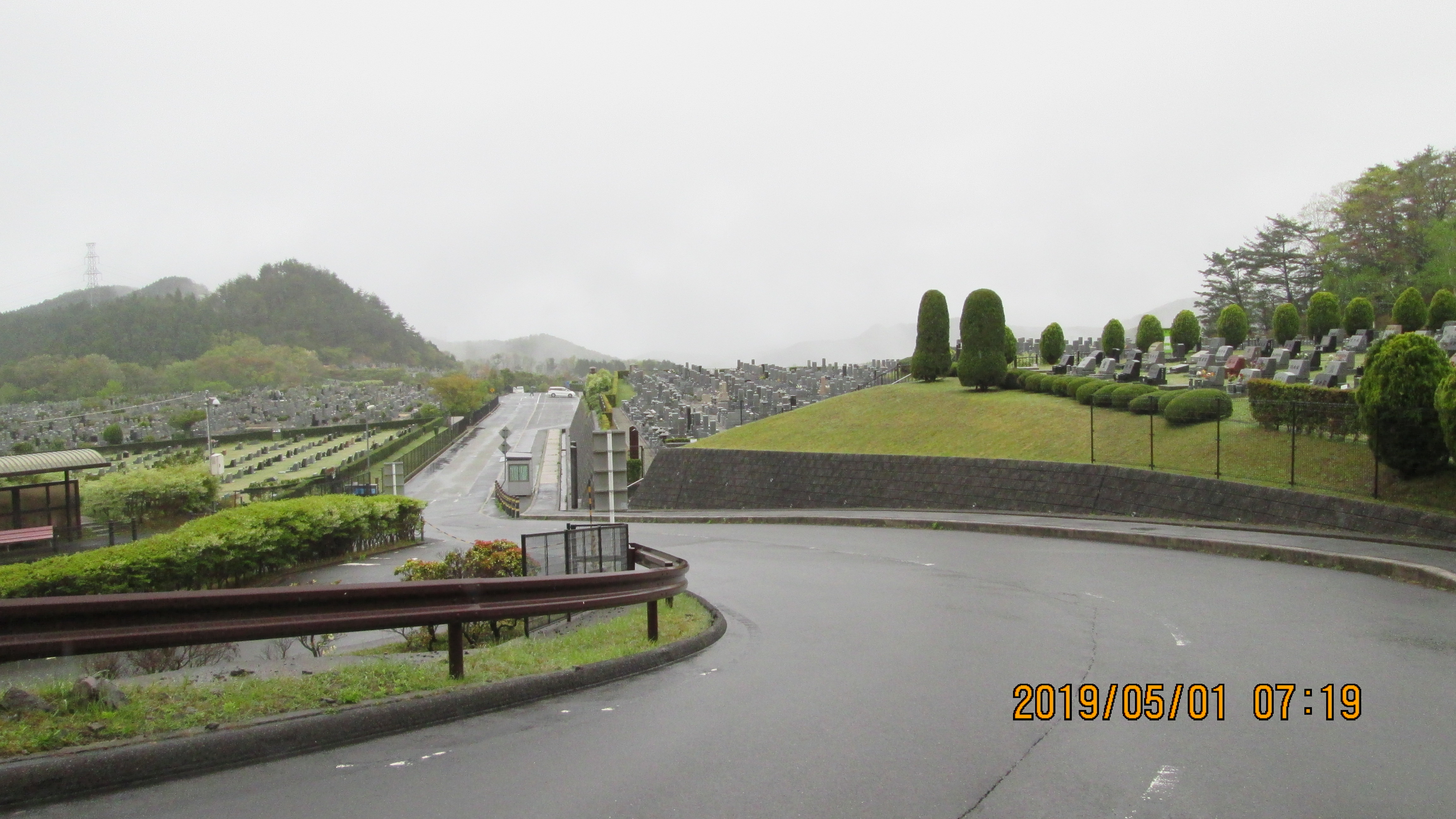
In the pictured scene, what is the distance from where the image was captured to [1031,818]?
4.16 m

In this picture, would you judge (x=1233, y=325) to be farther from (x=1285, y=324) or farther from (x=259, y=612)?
(x=259, y=612)

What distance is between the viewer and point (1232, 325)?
1459 inches

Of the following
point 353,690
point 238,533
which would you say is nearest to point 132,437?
point 238,533

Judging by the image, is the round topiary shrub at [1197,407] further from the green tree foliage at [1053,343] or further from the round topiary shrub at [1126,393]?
the green tree foliage at [1053,343]

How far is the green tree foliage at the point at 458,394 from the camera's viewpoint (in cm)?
10594

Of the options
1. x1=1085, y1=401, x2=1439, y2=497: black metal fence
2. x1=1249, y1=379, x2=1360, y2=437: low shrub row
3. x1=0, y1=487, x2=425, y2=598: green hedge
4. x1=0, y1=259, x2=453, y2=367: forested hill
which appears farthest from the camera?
x1=0, y1=259, x2=453, y2=367: forested hill

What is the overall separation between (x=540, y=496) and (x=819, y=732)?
43622 mm

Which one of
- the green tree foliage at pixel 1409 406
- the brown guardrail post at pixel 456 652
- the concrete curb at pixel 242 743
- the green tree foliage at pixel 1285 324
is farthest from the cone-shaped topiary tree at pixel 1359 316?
the brown guardrail post at pixel 456 652

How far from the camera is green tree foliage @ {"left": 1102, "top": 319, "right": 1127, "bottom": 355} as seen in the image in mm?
39469

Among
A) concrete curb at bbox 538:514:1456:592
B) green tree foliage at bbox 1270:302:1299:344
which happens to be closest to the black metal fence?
concrete curb at bbox 538:514:1456:592

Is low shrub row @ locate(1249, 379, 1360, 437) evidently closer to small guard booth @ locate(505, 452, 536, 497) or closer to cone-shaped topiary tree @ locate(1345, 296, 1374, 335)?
cone-shaped topiary tree @ locate(1345, 296, 1374, 335)

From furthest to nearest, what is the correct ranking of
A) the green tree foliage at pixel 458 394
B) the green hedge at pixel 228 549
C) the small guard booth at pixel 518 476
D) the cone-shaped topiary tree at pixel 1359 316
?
the green tree foliage at pixel 458 394, the small guard booth at pixel 518 476, the cone-shaped topiary tree at pixel 1359 316, the green hedge at pixel 228 549

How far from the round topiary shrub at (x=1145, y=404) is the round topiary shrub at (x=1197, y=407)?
0.60 m

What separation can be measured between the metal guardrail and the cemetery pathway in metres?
0.68
